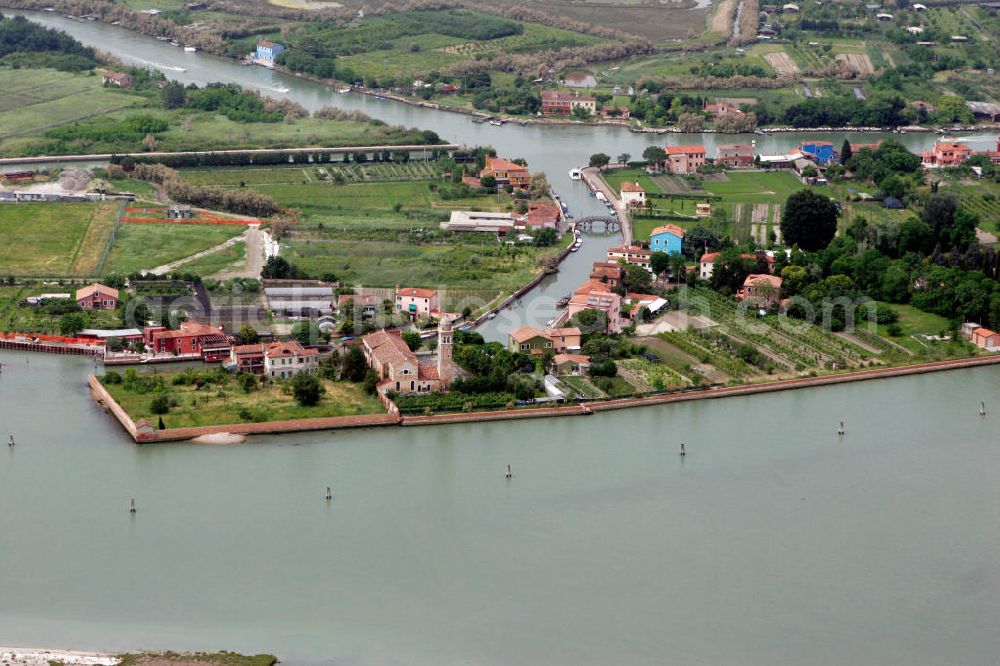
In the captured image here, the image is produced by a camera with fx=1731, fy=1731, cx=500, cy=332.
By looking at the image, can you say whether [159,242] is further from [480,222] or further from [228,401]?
[228,401]

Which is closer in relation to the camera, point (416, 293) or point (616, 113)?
point (416, 293)

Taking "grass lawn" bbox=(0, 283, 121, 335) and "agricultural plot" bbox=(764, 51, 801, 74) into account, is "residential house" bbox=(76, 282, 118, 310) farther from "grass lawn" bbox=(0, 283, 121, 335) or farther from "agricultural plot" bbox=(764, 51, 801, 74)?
"agricultural plot" bbox=(764, 51, 801, 74)

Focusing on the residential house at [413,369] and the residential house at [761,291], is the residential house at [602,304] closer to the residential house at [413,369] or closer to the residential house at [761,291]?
the residential house at [761,291]

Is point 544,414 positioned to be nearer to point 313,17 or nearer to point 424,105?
point 424,105

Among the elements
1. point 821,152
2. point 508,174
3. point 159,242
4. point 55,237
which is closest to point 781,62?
point 821,152

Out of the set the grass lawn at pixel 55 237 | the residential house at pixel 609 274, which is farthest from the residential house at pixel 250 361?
the residential house at pixel 609 274

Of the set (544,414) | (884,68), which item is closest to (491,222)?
(544,414)

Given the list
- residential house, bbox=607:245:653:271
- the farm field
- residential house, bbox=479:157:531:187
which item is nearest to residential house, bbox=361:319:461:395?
residential house, bbox=607:245:653:271
